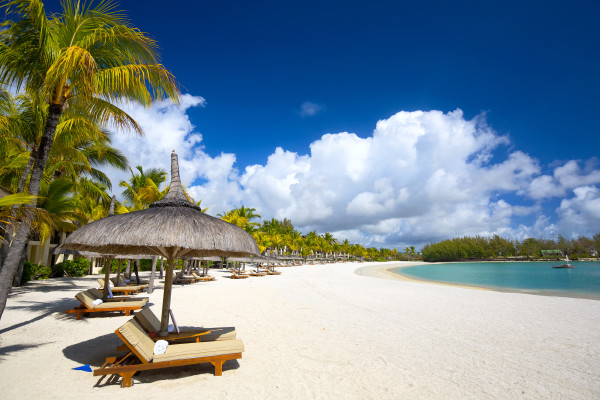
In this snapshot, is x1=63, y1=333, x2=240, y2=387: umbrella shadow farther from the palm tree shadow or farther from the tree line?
the tree line

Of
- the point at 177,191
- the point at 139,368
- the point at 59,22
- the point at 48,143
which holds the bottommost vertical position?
the point at 139,368

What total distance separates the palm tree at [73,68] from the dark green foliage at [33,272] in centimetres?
1155

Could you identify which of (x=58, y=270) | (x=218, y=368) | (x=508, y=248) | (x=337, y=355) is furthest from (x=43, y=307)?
(x=508, y=248)

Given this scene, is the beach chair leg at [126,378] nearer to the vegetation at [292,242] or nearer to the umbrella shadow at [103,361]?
the umbrella shadow at [103,361]

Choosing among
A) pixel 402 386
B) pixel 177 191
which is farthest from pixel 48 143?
pixel 402 386

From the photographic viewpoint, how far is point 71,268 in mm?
18719

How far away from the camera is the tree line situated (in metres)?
113

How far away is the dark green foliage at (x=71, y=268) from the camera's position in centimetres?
1809

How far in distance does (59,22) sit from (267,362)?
776 centimetres

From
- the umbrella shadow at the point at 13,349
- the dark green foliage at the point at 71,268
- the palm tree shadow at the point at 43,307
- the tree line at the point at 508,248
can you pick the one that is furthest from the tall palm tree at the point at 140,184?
the tree line at the point at 508,248

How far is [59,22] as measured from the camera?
5941 millimetres

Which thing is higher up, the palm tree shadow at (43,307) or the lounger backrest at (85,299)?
the lounger backrest at (85,299)

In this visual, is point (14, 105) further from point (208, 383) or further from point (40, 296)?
point (208, 383)

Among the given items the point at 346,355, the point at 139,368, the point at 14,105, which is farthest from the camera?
the point at 14,105
